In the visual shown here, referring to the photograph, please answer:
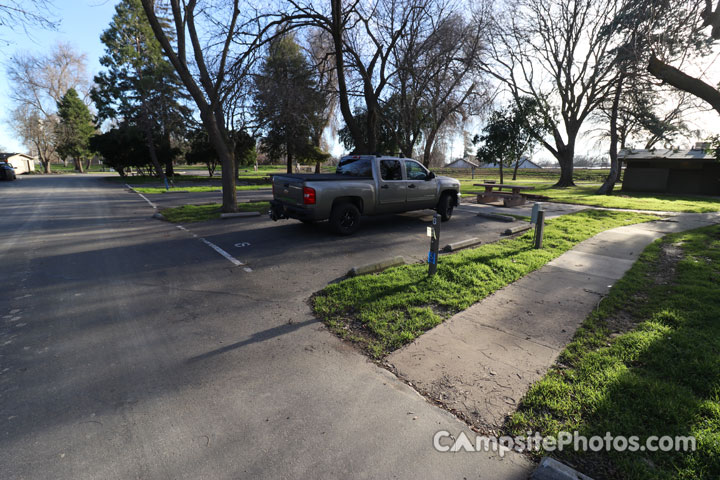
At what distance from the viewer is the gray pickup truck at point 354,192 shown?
784 centimetres

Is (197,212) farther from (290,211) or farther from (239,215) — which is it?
(290,211)

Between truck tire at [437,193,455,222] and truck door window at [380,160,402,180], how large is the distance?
210 centimetres

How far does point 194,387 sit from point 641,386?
3.73 m

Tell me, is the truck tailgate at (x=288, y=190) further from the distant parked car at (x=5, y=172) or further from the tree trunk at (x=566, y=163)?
the distant parked car at (x=5, y=172)

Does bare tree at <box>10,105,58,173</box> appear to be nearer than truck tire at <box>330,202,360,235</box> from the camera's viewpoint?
No

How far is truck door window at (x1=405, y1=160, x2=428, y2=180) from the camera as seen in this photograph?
31.5ft

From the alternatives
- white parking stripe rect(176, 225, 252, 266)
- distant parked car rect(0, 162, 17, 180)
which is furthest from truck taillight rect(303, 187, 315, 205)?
distant parked car rect(0, 162, 17, 180)

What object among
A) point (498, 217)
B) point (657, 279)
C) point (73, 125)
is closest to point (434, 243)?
point (657, 279)

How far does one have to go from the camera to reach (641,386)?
9.22 feet

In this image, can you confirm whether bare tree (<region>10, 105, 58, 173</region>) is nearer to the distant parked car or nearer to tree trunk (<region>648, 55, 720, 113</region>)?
the distant parked car

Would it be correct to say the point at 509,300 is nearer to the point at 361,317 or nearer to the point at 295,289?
the point at 361,317

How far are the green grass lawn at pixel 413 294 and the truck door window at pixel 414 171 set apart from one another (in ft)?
10.8

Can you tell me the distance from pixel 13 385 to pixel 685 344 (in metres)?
6.26

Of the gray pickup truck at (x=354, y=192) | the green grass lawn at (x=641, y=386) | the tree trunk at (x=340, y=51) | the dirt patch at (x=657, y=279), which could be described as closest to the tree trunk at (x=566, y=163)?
the tree trunk at (x=340, y=51)
